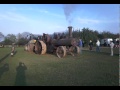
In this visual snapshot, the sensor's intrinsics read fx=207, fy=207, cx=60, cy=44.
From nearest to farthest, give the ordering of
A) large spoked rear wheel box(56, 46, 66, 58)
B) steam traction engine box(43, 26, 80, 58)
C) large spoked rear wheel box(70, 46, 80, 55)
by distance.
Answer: large spoked rear wheel box(56, 46, 66, 58), steam traction engine box(43, 26, 80, 58), large spoked rear wheel box(70, 46, 80, 55)

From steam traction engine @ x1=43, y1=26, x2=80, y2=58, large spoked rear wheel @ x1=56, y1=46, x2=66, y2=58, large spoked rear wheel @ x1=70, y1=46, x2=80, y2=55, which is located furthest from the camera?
large spoked rear wheel @ x1=70, y1=46, x2=80, y2=55

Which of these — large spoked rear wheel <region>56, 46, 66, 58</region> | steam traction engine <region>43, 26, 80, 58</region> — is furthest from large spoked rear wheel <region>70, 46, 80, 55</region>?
large spoked rear wheel <region>56, 46, 66, 58</region>

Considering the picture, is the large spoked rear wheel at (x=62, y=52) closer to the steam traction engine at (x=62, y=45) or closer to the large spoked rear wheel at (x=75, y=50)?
the steam traction engine at (x=62, y=45)

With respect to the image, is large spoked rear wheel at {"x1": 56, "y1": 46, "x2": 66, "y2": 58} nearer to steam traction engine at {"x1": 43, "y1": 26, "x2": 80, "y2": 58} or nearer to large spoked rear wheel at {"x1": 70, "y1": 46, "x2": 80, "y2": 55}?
steam traction engine at {"x1": 43, "y1": 26, "x2": 80, "y2": 58}

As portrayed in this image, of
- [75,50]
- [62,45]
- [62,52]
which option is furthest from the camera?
[75,50]

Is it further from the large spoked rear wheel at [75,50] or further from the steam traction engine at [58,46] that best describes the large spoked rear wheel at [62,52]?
the large spoked rear wheel at [75,50]

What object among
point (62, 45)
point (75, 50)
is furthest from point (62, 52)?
point (75, 50)

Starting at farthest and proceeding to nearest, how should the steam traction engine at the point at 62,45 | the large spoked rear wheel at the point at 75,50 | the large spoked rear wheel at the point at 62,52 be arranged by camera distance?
the large spoked rear wheel at the point at 75,50 < the steam traction engine at the point at 62,45 < the large spoked rear wheel at the point at 62,52

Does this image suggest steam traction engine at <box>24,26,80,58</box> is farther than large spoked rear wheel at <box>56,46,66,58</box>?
Yes

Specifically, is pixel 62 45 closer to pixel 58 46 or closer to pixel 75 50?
pixel 58 46

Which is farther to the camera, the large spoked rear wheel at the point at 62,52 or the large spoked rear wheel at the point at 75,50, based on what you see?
the large spoked rear wheel at the point at 75,50

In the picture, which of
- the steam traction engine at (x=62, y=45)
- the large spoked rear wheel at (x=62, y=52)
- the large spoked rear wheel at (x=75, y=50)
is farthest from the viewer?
the large spoked rear wheel at (x=75, y=50)

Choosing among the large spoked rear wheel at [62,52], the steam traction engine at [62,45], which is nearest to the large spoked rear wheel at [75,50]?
the steam traction engine at [62,45]
